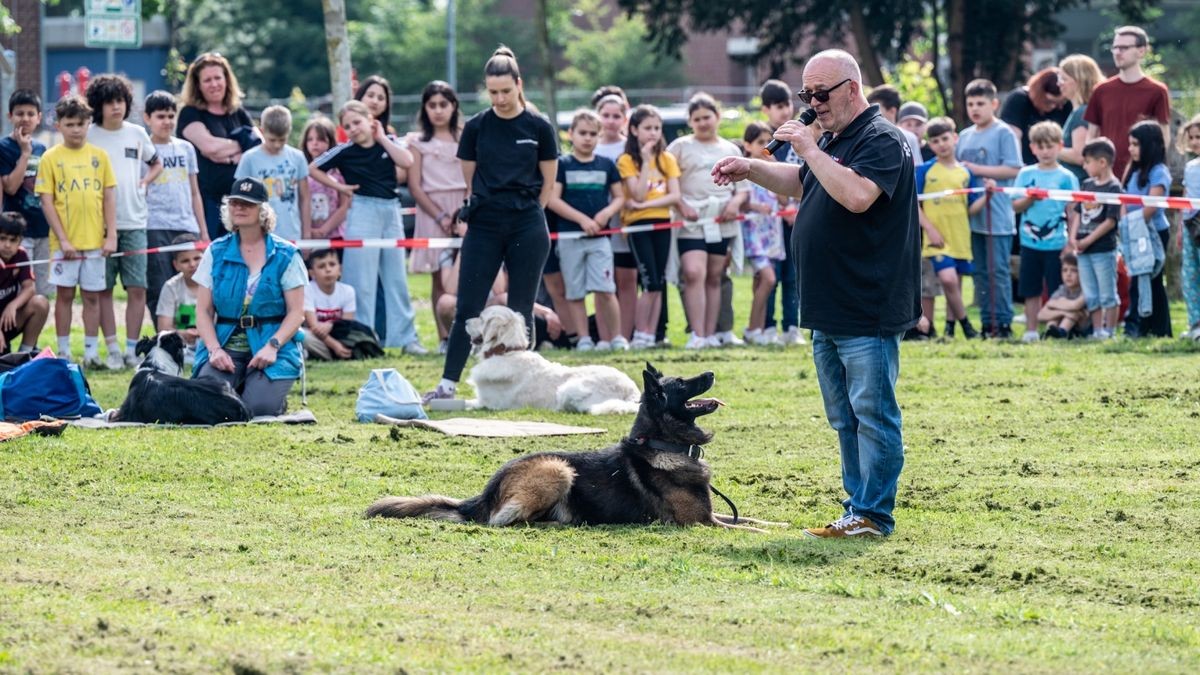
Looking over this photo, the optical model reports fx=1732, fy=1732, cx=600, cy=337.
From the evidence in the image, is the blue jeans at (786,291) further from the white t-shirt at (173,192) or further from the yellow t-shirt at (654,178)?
the white t-shirt at (173,192)

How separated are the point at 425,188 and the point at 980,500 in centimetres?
829

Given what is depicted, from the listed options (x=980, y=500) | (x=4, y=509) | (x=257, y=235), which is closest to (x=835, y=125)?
(x=980, y=500)

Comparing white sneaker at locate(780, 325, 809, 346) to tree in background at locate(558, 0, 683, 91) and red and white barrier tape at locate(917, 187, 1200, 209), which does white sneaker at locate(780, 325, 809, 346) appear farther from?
tree in background at locate(558, 0, 683, 91)

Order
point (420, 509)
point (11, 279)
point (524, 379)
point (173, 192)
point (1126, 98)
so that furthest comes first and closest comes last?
point (1126, 98) → point (173, 192) → point (11, 279) → point (524, 379) → point (420, 509)

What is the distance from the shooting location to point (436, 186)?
15.6 metres

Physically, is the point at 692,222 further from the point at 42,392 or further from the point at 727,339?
the point at 42,392

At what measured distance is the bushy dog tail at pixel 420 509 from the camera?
775 centimetres

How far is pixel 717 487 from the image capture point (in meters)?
8.88

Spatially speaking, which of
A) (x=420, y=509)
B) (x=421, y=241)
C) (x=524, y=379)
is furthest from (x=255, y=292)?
(x=421, y=241)

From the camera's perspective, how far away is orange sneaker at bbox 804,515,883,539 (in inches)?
292

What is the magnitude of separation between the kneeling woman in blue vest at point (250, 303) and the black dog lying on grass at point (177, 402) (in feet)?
0.57

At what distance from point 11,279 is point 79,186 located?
2.99 ft

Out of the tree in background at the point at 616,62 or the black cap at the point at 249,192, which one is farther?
the tree in background at the point at 616,62

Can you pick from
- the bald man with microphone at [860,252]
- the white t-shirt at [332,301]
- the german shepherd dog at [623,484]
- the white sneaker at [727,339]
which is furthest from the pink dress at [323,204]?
the bald man with microphone at [860,252]
